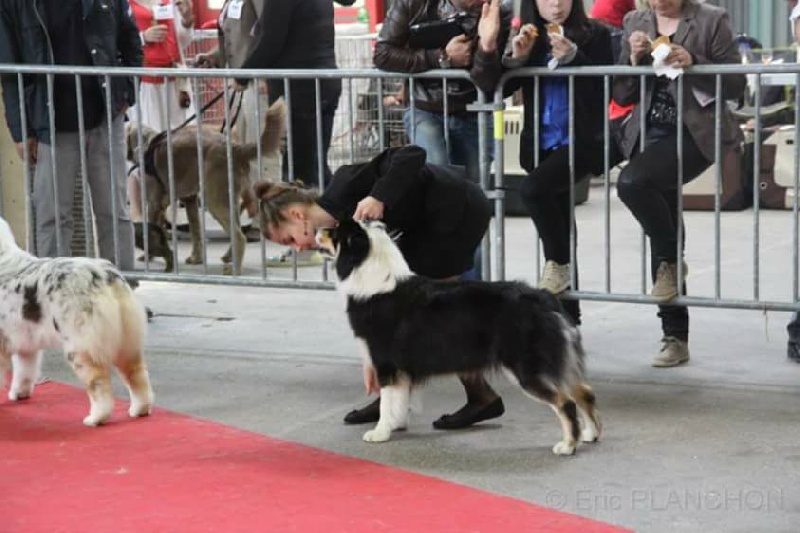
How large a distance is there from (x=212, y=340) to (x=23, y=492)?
8.50 feet

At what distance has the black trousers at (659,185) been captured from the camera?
5.89m

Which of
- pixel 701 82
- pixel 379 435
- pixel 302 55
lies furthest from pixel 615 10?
pixel 379 435

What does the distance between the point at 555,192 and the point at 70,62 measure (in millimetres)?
2997

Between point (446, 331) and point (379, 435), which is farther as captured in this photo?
point (379, 435)

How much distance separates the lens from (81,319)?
538 cm

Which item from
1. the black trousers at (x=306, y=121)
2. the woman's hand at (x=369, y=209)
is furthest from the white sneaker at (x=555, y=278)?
the black trousers at (x=306, y=121)

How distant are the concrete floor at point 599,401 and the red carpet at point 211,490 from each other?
0.16 m

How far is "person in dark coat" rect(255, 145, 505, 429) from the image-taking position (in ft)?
17.0

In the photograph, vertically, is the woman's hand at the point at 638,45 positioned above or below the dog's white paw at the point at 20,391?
above

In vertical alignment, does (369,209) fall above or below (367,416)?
above

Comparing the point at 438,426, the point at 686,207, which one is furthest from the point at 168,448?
the point at 686,207

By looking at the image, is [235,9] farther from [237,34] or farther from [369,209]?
[369,209]

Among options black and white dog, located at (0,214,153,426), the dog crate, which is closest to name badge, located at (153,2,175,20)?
the dog crate

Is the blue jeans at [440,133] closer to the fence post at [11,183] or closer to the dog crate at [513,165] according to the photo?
the fence post at [11,183]
